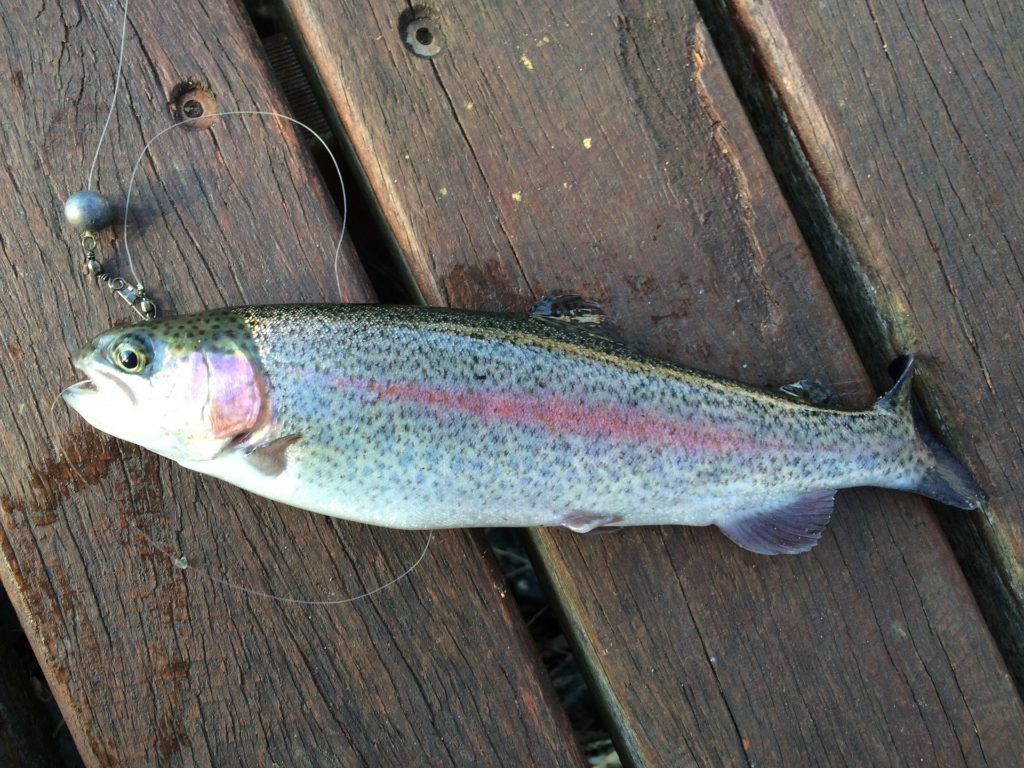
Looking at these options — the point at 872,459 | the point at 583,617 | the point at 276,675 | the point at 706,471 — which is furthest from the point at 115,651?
the point at 872,459

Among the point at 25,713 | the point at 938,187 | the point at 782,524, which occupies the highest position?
the point at 938,187

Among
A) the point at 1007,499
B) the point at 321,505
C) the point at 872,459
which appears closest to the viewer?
the point at 321,505

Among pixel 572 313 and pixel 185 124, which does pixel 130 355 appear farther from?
pixel 572 313

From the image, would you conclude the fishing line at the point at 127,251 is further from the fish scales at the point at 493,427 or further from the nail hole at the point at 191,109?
the fish scales at the point at 493,427

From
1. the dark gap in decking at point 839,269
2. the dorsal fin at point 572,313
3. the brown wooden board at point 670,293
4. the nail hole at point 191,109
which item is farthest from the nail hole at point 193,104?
the dark gap in decking at point 839,269

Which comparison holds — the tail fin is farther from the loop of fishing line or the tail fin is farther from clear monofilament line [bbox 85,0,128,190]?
clear monofilament line [bbox 85,0,128,190]

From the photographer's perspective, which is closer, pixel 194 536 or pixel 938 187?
pixel 194 536

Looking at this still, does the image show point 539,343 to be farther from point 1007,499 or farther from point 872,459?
point 1007,499

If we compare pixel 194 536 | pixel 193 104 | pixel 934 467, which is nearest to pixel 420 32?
pixel 193 104
